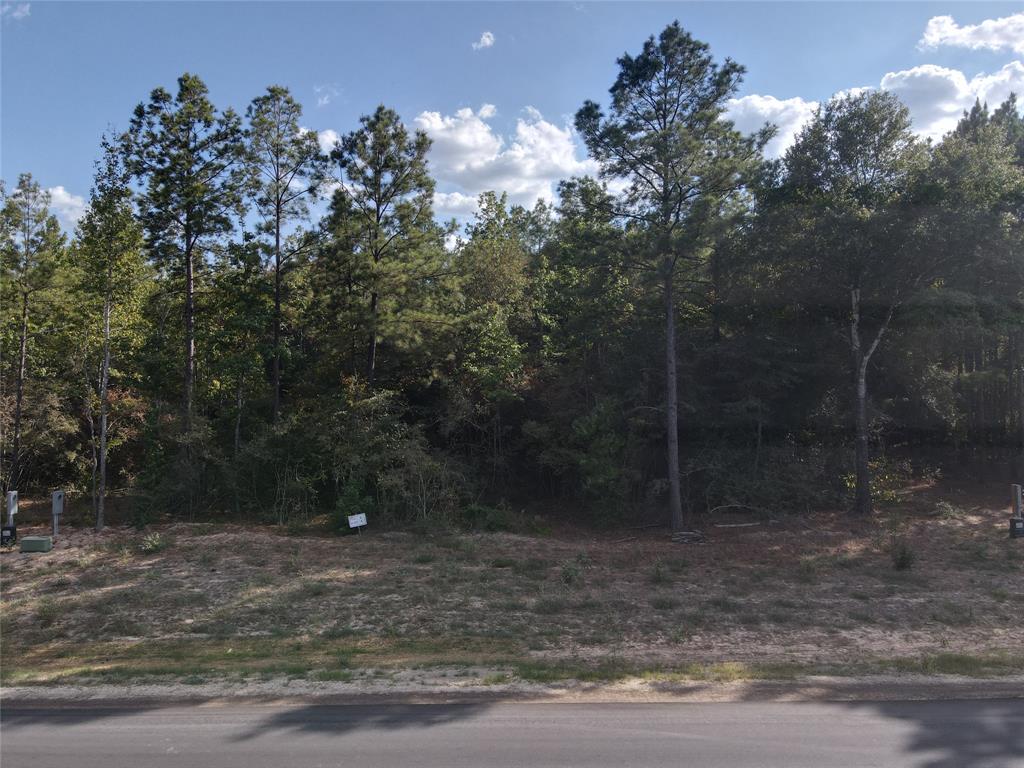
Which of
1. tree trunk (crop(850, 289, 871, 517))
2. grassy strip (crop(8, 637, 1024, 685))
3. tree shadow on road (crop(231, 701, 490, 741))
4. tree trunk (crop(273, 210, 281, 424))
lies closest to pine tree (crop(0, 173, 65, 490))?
tree trunk (crop(273, 210, 281, 424))

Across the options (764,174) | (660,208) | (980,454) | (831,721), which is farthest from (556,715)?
(980,454)

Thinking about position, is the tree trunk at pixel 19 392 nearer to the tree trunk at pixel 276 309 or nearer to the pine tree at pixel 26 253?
the pine tree at pixel 26 253

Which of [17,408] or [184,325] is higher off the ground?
[184,325]

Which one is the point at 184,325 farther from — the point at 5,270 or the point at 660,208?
the point at 660,208

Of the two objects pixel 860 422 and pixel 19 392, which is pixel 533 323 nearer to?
pixel 860 422

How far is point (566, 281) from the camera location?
27.1 m

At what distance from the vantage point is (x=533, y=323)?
27.6 meters

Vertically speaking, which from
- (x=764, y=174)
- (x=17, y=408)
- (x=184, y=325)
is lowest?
(x=17, y=408)

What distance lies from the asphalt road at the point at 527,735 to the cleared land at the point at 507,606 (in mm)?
1186

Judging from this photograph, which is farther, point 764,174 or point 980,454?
point 980,454

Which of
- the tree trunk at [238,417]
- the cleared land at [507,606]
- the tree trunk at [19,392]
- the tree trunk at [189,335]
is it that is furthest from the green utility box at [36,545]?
the tree trunk at [238,417]

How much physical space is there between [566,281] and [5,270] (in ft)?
60.3

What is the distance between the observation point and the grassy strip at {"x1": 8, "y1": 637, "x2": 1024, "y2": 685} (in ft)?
27.4

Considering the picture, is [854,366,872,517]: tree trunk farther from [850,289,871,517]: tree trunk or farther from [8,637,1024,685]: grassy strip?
[8,637,1024,685]: grassy strip
